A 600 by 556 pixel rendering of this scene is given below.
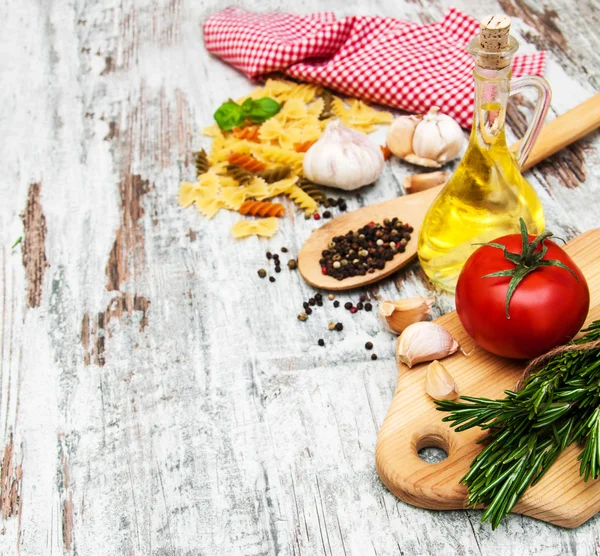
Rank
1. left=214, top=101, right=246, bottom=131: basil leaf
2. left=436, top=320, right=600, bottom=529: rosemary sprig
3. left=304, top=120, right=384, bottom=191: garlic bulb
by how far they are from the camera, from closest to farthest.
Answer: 1. left=436, top=320, right=600, bottom=529: rosemary sprig
2. left=304, top=120, right=384, bottom=191: garlic bulb
3. left=214, top=101, right=246, bottom=131: basil leaf

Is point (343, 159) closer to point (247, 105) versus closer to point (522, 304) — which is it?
point (247, 105)

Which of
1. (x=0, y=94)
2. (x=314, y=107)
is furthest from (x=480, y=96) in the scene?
(x=0, y=94)

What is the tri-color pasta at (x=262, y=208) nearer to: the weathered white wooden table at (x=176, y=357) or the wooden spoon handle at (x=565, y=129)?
the weathered white wooden table at (x=176, y=357)

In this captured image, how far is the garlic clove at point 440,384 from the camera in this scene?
110cm

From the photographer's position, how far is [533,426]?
37.4 inches

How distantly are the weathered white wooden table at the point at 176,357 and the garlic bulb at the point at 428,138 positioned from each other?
0.21 feet

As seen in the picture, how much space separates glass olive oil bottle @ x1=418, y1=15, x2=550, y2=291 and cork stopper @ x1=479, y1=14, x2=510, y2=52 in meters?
0.05

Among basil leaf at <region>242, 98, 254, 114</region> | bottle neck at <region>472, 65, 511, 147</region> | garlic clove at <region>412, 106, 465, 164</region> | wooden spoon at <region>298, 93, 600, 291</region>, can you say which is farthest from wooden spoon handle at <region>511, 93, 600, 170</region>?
basil leaf at <region>242, 98, 254, 114</region>

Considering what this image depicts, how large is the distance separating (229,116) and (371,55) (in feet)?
1.35

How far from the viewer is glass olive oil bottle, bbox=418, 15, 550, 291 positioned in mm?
1157

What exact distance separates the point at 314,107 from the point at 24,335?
0.89 m

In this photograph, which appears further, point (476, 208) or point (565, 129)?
point (565, 129)

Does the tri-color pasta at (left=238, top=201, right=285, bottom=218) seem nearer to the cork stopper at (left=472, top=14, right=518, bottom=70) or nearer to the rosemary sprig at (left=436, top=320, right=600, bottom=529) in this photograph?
the cork stopper at (left=472, top=14, right=518, bottom=70)

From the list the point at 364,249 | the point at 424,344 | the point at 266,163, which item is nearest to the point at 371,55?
the point at 266,163
